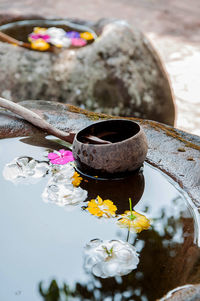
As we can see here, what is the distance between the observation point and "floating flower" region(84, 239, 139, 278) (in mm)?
1100

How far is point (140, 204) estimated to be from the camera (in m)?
1.35

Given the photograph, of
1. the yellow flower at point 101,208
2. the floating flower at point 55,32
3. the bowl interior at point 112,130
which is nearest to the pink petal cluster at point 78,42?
the floating flower at point 55,32

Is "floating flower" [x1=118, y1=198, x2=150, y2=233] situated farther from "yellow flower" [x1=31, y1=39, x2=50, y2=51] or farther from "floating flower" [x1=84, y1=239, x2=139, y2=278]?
"yellow flower" [x1=31, y1=39, x2=50, y2=51]

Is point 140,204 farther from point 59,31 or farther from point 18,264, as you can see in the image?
point 59,31

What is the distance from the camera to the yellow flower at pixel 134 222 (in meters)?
1.24

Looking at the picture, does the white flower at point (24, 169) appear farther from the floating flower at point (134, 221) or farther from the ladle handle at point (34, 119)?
the floating flower at point (134, 221)

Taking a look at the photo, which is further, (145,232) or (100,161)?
(100,161)

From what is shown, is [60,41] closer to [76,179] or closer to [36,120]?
[36,120]

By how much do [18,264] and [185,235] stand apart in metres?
0.48

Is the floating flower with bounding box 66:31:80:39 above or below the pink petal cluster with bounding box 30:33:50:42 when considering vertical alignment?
above

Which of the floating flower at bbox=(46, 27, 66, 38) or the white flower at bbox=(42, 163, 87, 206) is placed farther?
A: the floating flower at bbox=(46, 27, 66, 38)

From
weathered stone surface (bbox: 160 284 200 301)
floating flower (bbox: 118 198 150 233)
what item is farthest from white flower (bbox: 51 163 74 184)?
weathered stone surface (bbox: 160 284 200 301)

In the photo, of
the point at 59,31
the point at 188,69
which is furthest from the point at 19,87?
the point at 188,69

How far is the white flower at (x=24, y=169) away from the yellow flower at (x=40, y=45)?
1.42 metres
